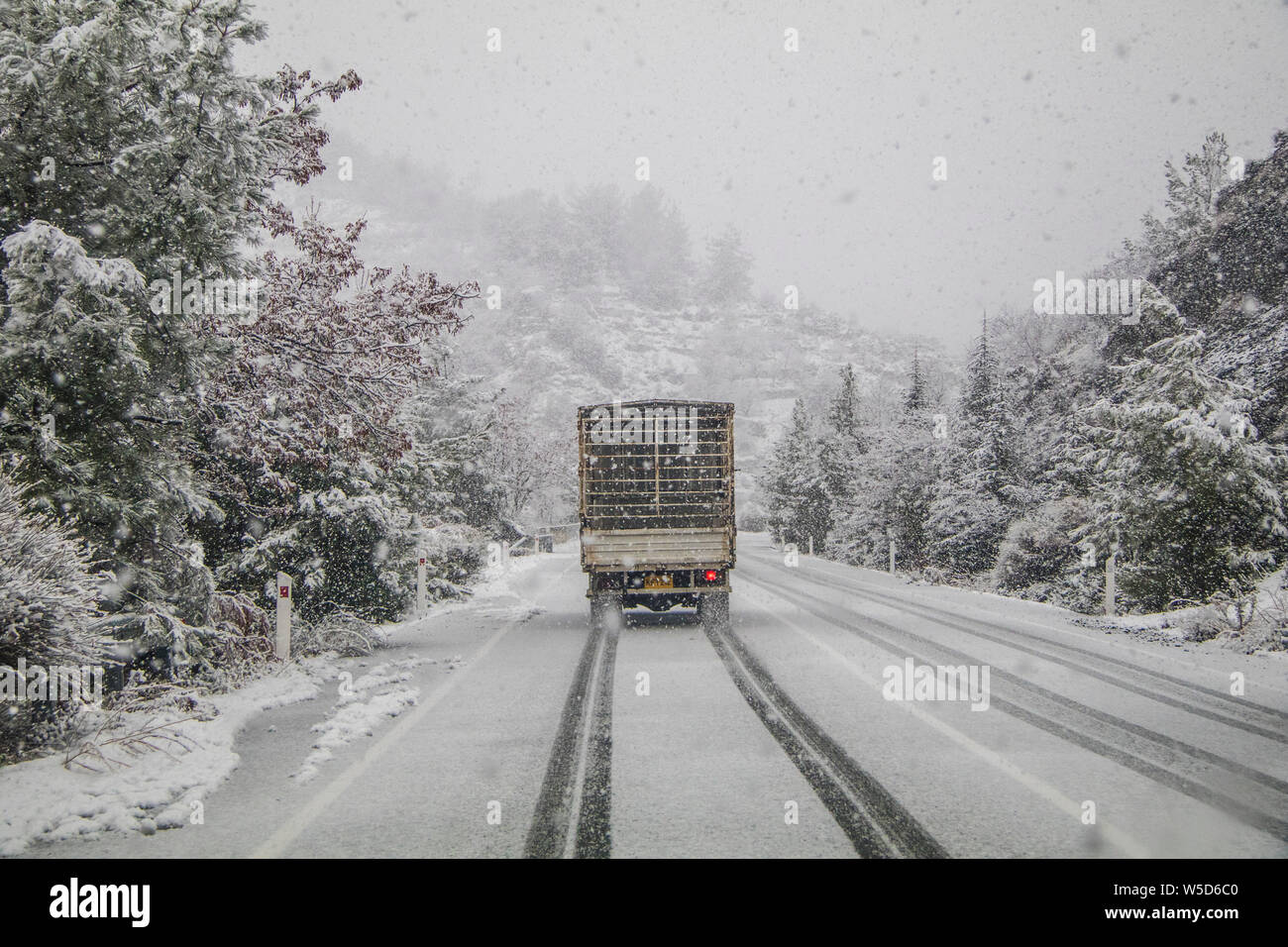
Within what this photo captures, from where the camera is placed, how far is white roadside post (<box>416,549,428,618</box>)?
1531 cm

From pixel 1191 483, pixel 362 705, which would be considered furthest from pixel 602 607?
pixel 1191 483

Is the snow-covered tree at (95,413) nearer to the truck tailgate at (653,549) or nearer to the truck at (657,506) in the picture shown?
the truck tailgate at (653,549)

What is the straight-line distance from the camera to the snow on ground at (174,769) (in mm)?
4512

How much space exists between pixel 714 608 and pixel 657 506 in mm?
2038

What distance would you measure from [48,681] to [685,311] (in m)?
191

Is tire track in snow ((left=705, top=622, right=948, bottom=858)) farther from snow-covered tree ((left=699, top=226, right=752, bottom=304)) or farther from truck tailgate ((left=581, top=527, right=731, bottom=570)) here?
snow-covered tree ((left=699, top=226, right=752, bottom=304))

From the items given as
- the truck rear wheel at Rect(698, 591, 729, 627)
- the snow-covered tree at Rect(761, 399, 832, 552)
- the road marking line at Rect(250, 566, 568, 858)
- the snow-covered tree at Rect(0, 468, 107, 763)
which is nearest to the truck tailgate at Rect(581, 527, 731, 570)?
the truck rear wheel at Rect(698, 591, 729, 627)

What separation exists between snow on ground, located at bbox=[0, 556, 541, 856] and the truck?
5.20m

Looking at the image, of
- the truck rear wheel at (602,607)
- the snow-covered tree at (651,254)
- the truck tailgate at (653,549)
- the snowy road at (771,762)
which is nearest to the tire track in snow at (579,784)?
the snowy road at (771,762)

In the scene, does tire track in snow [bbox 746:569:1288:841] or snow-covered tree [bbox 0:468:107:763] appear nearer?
tire track in snow [bbox 746:569:1288:841]

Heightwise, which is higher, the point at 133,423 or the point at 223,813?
the point at 133,423
